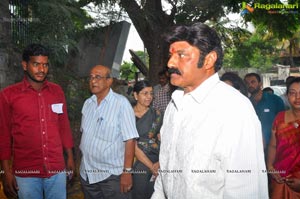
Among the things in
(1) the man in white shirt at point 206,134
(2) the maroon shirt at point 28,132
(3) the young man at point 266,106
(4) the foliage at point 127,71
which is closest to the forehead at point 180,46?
(1) the man in white shirt at point 206,134

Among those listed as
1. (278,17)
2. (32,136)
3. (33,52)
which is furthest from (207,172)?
(278,17)

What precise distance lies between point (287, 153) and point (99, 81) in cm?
197

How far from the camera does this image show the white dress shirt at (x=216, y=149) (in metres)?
1.47

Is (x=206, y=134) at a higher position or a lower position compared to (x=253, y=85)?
lower

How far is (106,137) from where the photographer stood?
290 centimetres

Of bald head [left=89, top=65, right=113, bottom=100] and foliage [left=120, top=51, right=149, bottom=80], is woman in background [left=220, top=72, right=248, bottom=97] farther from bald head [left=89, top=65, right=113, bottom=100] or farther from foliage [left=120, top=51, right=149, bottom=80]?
foliage [left=120, top=51, right=149, bottom=80]

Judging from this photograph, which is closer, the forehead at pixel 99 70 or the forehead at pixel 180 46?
the forehead at pixel 180 46

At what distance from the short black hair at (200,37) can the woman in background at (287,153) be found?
68.0 inches

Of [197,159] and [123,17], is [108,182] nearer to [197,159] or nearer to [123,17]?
[197,159]

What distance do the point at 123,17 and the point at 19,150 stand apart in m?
5.86

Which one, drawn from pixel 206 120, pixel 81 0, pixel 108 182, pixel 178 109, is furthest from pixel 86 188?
pixel 81 0

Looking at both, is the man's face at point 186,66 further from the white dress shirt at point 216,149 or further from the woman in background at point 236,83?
the woman in background at point 236,83

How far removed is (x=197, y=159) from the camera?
1562mm

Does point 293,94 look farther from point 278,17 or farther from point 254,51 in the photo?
point 254,51
